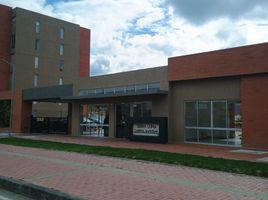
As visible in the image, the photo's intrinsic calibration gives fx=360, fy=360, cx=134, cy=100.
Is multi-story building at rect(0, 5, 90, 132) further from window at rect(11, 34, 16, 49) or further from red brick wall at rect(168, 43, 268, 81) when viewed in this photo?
red brick wall at rect(168, 43, 268, 81)

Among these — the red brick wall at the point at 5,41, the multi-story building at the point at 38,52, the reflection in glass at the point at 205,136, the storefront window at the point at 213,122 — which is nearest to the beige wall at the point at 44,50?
the multi-story building at the point at 38,52

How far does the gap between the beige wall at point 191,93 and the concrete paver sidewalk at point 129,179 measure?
855 cm

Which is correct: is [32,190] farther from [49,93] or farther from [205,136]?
[49,93]

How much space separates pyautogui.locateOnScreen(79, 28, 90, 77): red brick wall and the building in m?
34.8

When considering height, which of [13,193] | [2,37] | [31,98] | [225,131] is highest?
Answer: [2,37]

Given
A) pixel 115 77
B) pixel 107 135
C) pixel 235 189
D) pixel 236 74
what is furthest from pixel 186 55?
pixel 235 189

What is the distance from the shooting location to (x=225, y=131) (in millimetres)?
19594

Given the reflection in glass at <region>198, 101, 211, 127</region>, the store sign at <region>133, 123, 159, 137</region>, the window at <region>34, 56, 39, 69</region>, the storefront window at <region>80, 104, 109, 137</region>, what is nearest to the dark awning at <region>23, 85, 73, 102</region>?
the storefront window at <region>80, 104, 109, 137</region>

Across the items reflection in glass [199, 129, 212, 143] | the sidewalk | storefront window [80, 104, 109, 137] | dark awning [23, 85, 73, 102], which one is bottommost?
the sidewalk

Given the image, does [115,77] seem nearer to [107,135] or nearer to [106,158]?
[107,135]

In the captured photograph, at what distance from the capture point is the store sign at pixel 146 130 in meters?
22.0

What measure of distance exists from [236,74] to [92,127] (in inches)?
514

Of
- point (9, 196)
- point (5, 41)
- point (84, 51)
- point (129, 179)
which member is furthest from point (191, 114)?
point (84, 51)

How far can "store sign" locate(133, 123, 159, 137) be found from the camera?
22034 mm
